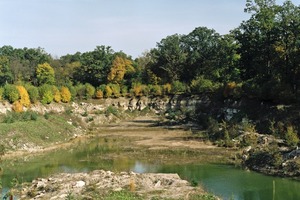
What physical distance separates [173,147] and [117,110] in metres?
26.9

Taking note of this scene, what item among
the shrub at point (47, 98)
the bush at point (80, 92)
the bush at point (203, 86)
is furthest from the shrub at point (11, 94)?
the bush at point (203, 86)

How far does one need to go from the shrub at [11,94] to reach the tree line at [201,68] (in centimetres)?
13

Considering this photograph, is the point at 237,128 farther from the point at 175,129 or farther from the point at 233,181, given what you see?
the point at 233,181

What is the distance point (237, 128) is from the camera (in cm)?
Answer: 4159

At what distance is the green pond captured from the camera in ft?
76.7

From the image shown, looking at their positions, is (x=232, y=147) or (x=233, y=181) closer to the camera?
(x=233, y=181)

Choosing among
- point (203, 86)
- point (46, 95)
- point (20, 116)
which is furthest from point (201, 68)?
point (20, 116)

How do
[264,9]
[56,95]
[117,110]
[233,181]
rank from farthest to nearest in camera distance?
[117,110] < [56,95] < [264,9] < [233,181]

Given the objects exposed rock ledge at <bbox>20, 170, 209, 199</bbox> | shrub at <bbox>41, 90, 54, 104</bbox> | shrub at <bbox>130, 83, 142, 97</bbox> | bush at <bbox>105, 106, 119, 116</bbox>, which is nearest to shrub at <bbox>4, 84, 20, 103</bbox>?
shrub at <bbox>41, 90, 54, 104</bbox>

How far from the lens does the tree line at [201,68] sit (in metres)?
47.0

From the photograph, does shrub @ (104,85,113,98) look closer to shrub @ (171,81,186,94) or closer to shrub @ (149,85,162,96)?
shrub @ (149,85,162,96)

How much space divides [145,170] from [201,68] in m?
46.6

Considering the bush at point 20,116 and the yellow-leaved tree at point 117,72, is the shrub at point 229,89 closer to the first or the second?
the yellow-leaved tree at point 117,72

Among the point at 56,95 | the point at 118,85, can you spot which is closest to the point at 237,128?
the point at 56,95
